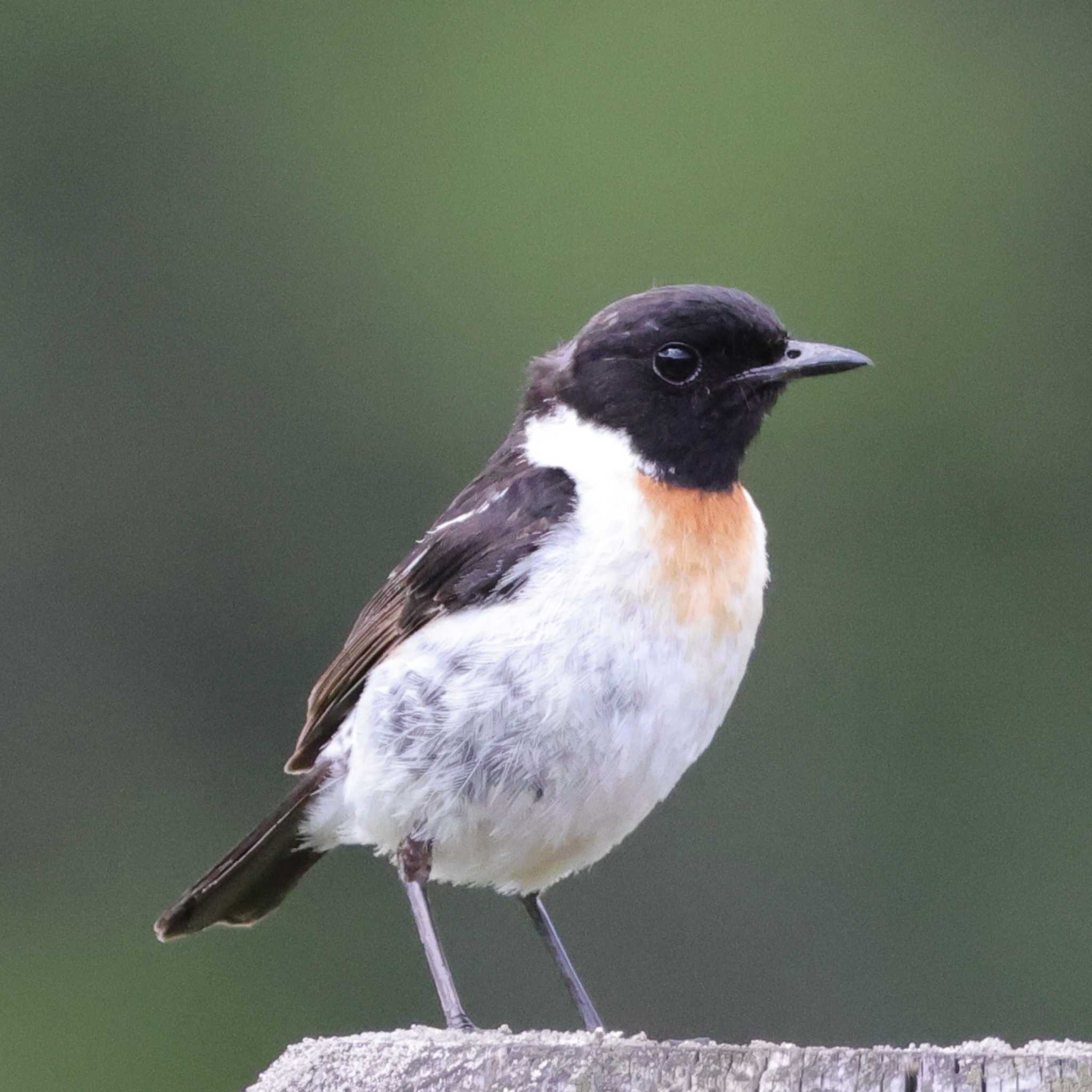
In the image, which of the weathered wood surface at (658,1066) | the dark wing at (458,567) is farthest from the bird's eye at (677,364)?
the weathered wood surface at (658,1066)

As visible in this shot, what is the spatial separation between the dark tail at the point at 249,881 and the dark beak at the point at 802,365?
1567mm

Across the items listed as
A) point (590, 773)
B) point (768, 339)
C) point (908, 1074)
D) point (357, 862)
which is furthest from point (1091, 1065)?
point (357, 862)

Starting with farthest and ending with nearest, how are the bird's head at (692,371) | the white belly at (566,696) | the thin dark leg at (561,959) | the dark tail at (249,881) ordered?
the dark tail at (249,881) < the thin dark leg at (561,959) < the bird's head at (692,371) < the white belly at (566,696)

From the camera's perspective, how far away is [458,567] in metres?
5.22

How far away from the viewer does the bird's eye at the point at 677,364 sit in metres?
5.24

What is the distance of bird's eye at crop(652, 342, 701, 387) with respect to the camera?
5.24m

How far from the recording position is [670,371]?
5262 millimetres

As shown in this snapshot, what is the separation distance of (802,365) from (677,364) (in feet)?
0.99

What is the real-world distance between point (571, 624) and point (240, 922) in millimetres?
1571

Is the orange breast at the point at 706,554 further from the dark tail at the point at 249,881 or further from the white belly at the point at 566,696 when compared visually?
the dark tail at the point at 249,881

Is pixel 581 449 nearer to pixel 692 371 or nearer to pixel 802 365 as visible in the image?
pixel 692 371

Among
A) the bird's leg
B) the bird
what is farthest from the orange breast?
the bird's leg

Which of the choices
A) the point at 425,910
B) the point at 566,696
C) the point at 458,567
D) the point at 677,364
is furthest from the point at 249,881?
the point at 677,364

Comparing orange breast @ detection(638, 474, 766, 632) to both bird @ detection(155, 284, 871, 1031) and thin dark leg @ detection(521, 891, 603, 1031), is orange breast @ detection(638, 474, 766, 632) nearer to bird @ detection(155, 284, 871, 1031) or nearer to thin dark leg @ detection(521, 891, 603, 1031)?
bird @ detection(155, 284, 871, 1031)
